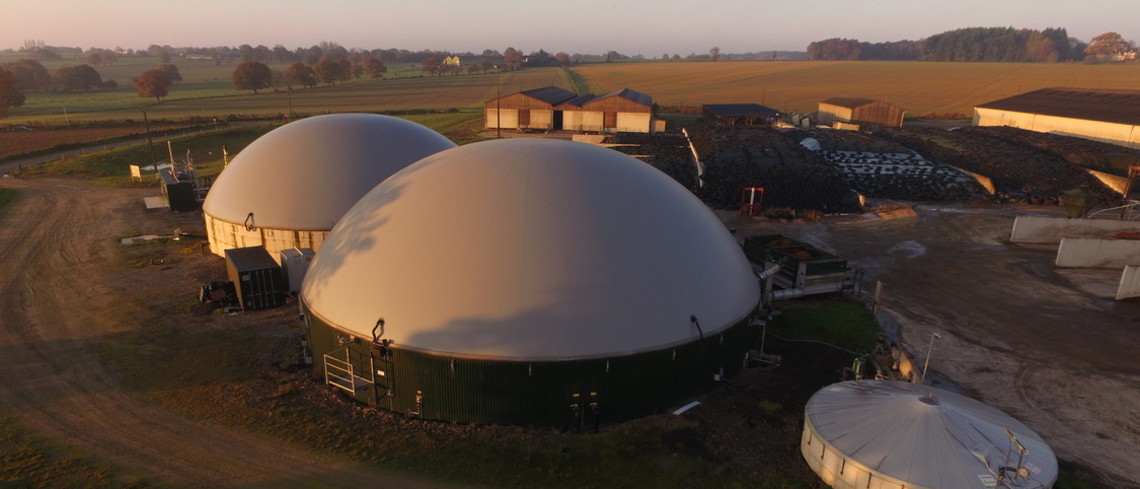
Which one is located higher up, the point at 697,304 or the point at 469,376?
the point at 697,304

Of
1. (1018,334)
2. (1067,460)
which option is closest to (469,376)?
(1067,460)

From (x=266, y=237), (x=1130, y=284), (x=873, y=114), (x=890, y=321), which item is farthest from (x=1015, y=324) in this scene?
(x=873, y=114)

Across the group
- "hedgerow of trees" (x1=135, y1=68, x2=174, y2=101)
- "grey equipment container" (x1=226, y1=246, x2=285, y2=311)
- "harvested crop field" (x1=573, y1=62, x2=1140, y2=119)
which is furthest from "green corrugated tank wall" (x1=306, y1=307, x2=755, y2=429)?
"hedgerow of trees" (x1=135, y1=68, x2=174, y2=101)

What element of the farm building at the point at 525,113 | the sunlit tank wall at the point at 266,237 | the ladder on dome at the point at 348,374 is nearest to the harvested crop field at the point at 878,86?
the farm building at the point at 525,113

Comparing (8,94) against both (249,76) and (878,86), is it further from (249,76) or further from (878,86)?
(878,86)

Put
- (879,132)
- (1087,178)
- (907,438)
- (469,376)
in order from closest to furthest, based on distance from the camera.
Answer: (907,438), (469,376), (1087,178), (879,132)

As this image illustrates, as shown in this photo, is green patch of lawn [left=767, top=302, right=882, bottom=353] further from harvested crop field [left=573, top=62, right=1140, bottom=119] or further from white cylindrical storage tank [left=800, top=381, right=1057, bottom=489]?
harvested crop field [left=573, top=62, right=1140, bottom=119]

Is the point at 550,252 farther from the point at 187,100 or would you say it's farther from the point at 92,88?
the point at 92,88
